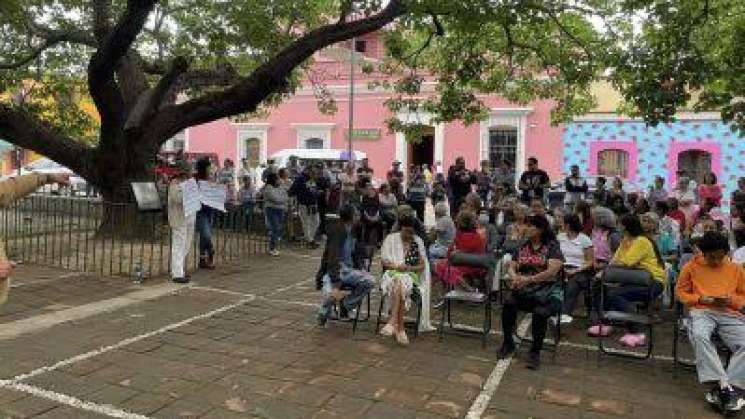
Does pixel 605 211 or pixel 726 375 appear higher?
pixel 605 211

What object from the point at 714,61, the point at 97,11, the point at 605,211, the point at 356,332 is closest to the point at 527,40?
the point at 714,61

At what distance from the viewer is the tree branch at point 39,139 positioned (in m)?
13.0

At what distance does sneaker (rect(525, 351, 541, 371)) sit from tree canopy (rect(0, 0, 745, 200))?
14.7ft

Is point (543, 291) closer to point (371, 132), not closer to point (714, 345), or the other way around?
point (714, 345)

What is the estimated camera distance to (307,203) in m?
14.2

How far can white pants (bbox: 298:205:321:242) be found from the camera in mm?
14312

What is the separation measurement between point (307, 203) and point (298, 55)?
3191 mm

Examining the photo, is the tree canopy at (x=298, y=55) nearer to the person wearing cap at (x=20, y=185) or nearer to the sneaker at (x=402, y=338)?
the sneaker at (x=402, y=338)

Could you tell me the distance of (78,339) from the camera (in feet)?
23.3

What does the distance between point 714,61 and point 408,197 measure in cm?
644

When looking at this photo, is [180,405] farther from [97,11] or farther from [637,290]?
[97,11]

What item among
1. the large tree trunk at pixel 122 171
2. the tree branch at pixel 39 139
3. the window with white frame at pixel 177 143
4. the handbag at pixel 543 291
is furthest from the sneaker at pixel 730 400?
the window with white frame at pixel 177 143

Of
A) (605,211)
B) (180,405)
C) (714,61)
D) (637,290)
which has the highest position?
(714,61)

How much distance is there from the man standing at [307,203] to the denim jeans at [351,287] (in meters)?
6.29
